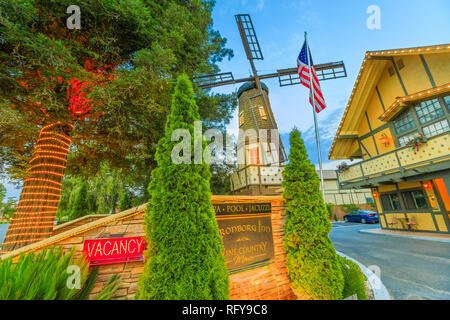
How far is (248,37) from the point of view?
14586mm

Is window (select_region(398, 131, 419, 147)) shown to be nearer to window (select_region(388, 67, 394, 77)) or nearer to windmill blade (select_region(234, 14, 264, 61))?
window (select_region(388, 67, 394, 77))

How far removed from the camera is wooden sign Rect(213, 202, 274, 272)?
3387mm

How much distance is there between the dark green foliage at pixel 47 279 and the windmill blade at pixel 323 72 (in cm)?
1592

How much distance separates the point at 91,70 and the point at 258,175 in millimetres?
7226

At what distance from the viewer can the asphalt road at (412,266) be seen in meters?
3.70

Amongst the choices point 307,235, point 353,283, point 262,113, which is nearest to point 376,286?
point 353,283

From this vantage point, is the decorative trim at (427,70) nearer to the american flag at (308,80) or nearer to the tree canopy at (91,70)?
the american flag at (308,80)

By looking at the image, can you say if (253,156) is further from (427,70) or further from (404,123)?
(427,70)

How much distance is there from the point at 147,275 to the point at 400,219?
15.3 meters

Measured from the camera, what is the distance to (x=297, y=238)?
12.5 ft

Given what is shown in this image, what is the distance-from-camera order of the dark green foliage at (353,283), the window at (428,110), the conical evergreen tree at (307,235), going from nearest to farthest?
the conical evergreen tree at (307,235) → the dark green foliage at (353,283) → the window at (428,110)

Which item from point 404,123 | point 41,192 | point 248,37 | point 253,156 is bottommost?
point 41,192

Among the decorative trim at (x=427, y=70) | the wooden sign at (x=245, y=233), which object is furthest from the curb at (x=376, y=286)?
the decorative trim at (x=427, y=70)

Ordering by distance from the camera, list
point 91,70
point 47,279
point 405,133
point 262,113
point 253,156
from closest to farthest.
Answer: point 47,279 → point 91,70 → point 405,133 → point 253,156 → point 262,113
